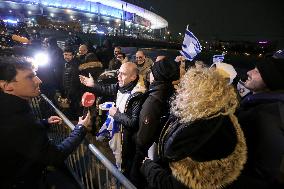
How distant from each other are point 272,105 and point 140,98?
1.81 metres

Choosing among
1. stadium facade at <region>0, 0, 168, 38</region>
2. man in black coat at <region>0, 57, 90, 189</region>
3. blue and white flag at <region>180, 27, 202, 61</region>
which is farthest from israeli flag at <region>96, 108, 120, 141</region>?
stadium facade at <region>0, 0, 168, 38</region>

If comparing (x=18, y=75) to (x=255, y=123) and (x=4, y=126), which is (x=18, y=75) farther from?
(x=255, y=123)

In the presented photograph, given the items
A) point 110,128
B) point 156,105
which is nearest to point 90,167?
point 110,128

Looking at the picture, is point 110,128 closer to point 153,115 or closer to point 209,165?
point 153,115

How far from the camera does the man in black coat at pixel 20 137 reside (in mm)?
2215

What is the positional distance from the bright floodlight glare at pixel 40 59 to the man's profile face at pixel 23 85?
3561 millimetres

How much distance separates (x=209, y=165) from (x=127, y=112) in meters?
2.17

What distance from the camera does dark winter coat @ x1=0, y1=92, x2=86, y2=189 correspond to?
2.21 meters

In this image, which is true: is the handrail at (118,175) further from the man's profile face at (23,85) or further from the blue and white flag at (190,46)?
the blue and white flag at (190,46)

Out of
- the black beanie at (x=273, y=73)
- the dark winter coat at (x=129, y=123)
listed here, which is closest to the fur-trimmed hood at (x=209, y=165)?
the black beanie at (x=273, y=73)

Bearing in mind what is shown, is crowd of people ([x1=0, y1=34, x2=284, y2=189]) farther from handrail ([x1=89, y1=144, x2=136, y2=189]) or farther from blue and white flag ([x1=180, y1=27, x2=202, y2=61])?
blue and white flag ([x1=180, y1=27, x2=202, y2=61])

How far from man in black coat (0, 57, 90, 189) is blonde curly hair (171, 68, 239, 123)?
1.14 metres

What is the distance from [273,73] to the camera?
2.61 meters

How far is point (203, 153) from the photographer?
1.90m
